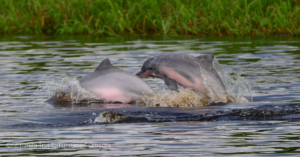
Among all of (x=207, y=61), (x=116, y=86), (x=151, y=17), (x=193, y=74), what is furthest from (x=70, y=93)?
(x=151, y=17)

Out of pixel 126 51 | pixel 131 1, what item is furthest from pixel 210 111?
pixel 131 1

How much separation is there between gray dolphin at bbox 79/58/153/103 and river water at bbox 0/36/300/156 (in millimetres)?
331

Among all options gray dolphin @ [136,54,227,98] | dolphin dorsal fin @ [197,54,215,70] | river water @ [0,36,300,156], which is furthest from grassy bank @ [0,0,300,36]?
dolphin dorsal fin @ [197,54,215,70]

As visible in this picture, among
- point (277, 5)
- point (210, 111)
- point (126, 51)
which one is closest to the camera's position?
point (210, 111)

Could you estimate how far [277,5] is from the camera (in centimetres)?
1942

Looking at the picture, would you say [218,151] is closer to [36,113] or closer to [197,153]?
[197,153]

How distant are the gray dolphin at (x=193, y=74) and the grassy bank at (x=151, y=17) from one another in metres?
9.66

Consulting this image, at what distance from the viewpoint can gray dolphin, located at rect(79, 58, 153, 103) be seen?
948 cm

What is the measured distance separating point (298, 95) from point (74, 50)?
8675 mm

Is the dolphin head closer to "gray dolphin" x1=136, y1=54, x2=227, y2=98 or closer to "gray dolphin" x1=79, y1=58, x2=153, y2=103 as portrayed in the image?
"gray dolphin" x1=136, y1=54, x2=227, y2=98

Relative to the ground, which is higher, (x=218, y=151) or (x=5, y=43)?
(x=5, y=43)

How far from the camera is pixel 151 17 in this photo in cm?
2088

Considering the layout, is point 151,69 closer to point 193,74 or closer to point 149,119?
point 193,74

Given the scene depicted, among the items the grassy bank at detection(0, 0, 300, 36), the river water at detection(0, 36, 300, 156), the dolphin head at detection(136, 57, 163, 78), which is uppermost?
the grassy bank at detection(0, 0, 300, 36)
